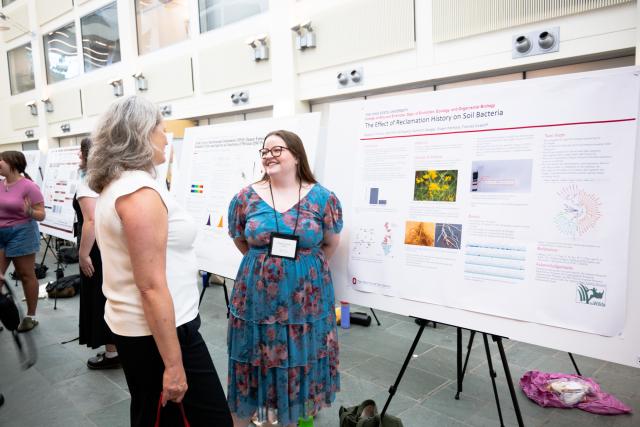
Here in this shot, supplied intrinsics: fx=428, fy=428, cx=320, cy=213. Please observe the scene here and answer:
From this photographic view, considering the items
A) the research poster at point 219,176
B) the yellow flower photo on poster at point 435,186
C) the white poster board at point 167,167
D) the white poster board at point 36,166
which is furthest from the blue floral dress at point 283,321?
the white poster board at point 36,166

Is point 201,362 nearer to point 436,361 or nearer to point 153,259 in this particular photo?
point 153,259

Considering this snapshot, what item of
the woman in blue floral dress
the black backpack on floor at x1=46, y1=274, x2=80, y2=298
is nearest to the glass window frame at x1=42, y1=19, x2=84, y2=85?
the black backpack on floor at x1=46, y1=274, x2=80, y2=298

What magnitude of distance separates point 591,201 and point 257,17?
20.8 feet

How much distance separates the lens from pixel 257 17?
6.71 meters

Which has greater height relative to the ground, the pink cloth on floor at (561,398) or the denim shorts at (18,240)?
the denim shorts at (18,240)

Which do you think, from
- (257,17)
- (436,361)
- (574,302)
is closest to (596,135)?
(574,302)

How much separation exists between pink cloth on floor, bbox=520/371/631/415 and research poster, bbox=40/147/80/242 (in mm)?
4506

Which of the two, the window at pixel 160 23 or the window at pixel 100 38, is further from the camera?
the window at pixel 100 38

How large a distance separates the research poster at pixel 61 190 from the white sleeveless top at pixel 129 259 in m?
3.89

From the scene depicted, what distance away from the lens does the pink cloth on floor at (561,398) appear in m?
2.45

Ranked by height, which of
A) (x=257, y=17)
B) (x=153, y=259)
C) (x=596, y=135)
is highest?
(x=257, y=17)

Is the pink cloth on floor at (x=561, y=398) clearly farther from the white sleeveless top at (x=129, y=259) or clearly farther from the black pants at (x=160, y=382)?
the white sleeveless top at (x=129, y=259)

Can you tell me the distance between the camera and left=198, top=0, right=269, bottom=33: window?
6.89 metres

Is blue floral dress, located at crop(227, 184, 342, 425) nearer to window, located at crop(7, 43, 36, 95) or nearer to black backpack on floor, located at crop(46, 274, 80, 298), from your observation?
black backpack on floor, located at crop(46, 274, 80, 298)
